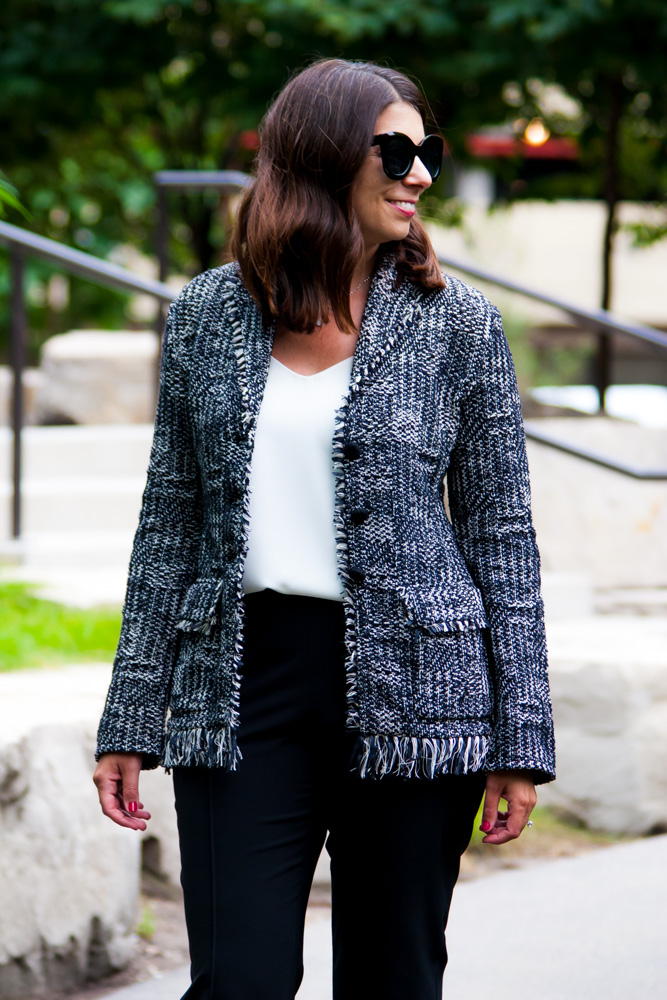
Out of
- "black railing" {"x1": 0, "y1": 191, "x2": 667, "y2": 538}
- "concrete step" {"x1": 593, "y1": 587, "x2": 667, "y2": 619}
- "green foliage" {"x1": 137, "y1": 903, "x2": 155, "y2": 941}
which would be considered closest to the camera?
"green foliage" {"x1": 137, "y1": 903, "x2": 155, "y2": 941}

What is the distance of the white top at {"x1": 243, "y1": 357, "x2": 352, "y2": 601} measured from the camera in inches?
77.8

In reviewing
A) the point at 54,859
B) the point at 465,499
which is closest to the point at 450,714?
the point at 465,499

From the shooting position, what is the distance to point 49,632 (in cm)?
412

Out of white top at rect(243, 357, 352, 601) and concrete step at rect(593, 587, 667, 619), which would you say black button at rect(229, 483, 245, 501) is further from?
concrete step at rect(593, 587, 667, 619)

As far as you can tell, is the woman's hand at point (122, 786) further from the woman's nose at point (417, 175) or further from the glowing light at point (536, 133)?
the glowing light at point (536, 133)

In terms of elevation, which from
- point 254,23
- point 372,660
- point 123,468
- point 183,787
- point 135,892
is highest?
point 254,23

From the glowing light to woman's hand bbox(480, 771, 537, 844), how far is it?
8216 millimetres

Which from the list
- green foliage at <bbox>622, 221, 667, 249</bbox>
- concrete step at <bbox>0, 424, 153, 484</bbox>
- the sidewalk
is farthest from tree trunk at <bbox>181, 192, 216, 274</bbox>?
the sidewalk

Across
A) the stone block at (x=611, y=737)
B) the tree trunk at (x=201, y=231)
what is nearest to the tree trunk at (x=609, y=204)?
the tree trunk at (x=201, y=231)

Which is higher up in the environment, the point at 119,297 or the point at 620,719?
the point at 119,297

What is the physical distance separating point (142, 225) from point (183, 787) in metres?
12.6

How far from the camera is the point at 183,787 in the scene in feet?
6.69

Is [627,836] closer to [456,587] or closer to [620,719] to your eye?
[620,719]

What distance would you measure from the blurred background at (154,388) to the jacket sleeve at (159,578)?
0.50m
